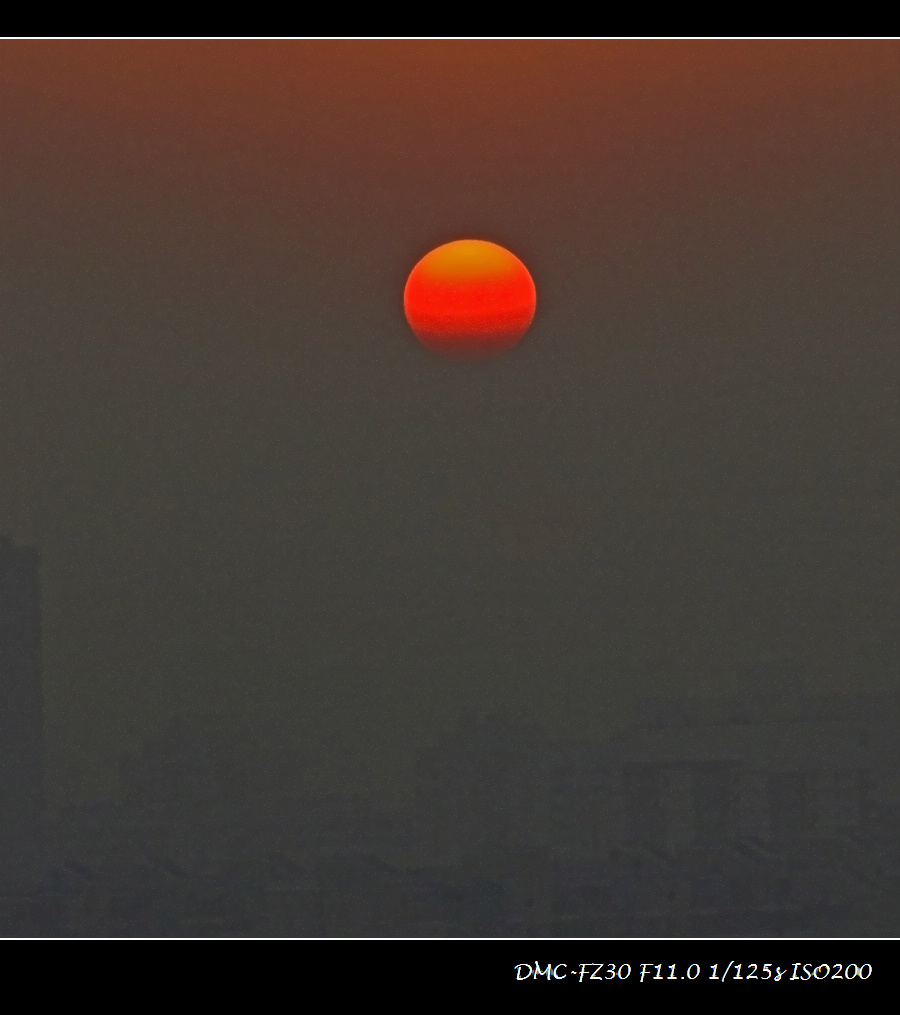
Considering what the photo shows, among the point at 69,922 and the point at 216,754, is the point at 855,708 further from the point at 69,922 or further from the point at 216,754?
the point at 69,922

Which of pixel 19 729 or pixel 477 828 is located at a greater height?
pixel 19 729

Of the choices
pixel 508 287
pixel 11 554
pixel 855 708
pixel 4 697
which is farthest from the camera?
pixel 855 708

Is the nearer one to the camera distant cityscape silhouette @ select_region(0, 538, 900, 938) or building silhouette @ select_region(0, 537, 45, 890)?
building silhouette @ select_region(0, 537, 45, 890)

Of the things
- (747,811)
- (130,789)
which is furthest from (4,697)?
(747,811)

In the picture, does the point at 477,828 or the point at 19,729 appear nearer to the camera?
the point at 19,729

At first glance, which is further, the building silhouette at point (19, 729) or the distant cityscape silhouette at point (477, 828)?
the distant cityscape silhouette at point (477, 828)
